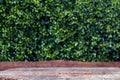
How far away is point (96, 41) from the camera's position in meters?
7.00

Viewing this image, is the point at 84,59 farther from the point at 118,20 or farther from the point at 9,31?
the point at 9,31

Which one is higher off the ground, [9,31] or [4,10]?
[4,10]

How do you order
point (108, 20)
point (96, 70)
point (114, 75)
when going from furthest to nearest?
point (108, 20) < point (96, 70) < point (114, 75)

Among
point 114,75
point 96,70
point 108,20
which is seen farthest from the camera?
point 108,20

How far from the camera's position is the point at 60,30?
6.95 meters

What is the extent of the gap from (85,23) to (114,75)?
2601 millimetres

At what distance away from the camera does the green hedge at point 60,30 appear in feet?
22.4

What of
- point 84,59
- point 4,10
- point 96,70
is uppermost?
point 4,10

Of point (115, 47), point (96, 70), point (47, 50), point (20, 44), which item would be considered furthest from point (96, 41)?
point (96, 70)

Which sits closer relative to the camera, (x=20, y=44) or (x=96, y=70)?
(x=96, y=70)

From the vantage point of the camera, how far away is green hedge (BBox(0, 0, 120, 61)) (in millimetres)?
6832

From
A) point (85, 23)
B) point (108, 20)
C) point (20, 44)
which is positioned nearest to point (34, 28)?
point (20, 44)

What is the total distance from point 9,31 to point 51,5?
1020 mm

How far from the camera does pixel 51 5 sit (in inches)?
271
